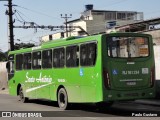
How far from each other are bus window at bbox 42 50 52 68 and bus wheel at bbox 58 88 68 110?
5.11 feet

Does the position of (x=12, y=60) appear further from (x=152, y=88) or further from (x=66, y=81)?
(x=152, y=88)

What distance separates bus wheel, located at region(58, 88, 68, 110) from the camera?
55.4ft

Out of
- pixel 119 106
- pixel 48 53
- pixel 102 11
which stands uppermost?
pixel 102 11

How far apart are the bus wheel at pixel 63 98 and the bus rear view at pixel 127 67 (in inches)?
116

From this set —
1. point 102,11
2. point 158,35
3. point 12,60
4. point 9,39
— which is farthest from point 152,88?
point 102,11

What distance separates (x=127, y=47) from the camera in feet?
49.7

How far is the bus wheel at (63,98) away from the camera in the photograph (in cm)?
1688

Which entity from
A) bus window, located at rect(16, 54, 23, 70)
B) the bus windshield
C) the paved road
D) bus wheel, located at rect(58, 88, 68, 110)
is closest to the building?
bus window, located at rect(16, 54, 23, 70)

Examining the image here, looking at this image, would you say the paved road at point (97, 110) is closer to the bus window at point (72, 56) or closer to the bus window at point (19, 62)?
the bus window at point (72, 56)

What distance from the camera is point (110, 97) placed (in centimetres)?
1441

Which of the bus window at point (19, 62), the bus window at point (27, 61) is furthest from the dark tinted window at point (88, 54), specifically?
the bus window at point (19, 62)

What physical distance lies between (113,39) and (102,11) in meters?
114

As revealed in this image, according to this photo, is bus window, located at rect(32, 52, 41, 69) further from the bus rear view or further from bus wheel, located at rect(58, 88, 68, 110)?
the bus rear view

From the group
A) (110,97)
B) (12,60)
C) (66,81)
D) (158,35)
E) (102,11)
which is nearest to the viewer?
(110,97)
